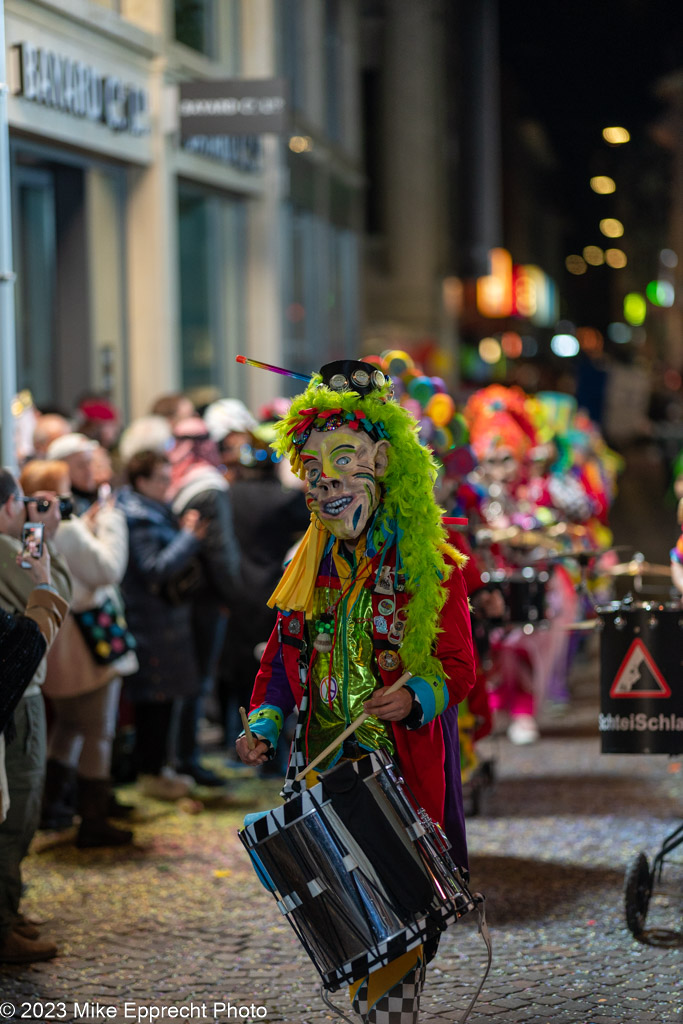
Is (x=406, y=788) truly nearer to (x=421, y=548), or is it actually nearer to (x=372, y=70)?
(x=421, y=548)

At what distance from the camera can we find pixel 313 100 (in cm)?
2103

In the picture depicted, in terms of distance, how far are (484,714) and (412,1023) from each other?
9.56ft

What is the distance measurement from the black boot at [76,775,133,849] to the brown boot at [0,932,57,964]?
1504mm

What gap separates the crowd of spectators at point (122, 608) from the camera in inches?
211

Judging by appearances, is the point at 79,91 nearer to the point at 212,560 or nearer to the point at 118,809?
the point at 212,560

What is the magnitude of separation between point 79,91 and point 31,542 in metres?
7.43

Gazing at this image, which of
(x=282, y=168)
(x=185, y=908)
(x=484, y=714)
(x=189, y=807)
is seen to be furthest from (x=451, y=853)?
(x=282, y=168)

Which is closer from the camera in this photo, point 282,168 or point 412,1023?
point 412,1023

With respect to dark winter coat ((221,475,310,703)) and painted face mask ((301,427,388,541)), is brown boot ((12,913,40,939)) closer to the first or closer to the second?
painted face mask ((301,427,388,541))

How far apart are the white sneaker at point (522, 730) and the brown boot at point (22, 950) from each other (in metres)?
4.43

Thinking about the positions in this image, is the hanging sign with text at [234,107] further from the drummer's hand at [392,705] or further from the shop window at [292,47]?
the drummer's hand at [392,705]

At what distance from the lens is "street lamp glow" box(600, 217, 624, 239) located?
7188 centimetres

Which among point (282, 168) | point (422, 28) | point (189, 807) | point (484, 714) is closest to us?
point (484, 714)

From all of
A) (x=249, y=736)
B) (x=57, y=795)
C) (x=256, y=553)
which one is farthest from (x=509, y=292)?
(x=249, y=736)
